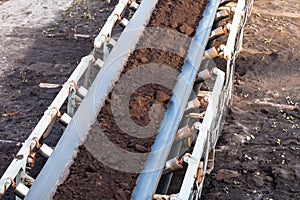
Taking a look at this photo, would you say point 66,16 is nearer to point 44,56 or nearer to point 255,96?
point 44,56

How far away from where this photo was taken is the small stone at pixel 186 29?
19.8 ft

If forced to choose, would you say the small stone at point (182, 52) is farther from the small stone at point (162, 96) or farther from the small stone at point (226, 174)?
the small stone at point (226, 174)

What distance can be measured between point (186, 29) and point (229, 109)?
97cm

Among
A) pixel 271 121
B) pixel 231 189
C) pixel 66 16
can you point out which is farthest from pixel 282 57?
pixel 66 16

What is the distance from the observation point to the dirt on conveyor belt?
4.21 meters

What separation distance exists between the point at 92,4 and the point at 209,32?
Result: 10.2 ft

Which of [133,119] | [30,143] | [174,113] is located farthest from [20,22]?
[30,143]

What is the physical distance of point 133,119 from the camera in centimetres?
490

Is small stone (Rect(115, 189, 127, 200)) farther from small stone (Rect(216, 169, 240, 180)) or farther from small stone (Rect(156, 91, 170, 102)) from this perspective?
small stone (Rect(216, 169, 240, 180))

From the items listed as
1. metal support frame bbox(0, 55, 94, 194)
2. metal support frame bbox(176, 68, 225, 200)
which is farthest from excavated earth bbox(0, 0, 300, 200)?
metal support frame bbox(176, 68, 225, 200)

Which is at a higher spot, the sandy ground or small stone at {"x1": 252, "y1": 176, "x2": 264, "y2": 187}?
small stone at {"x1": 252, "y1": 176, "x2": 264, "y2": 187}

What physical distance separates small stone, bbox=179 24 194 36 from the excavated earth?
0.03 m

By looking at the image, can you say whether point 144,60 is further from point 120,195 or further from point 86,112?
point 120,195

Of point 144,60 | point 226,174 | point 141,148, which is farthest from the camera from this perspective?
point 144,60
